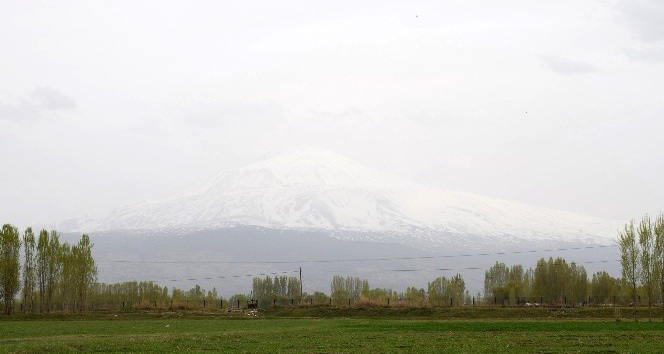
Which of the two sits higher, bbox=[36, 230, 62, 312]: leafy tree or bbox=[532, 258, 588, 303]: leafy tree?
bbox=[36, 230, 62, 312]: leafy tree

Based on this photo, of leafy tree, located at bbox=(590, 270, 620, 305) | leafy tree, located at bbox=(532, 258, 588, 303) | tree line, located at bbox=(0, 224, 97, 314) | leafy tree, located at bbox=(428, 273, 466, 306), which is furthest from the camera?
leafy tree, located at bbox=(428, 273, 466, 306)

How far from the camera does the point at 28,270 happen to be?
315 ft

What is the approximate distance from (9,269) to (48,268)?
9047 mm

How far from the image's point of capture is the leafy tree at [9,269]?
290 feet

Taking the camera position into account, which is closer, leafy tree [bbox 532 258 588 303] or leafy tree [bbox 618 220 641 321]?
leafy tree [bbox 618 220 641 321]

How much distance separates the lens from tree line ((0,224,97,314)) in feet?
306

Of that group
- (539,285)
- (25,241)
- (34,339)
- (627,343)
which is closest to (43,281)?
(25,241)

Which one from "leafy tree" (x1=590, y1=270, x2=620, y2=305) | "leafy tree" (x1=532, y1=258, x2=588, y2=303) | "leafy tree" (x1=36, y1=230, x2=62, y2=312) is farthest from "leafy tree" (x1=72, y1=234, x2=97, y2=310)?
"leafy tree" (x1=590, y1=270, x2=620, y2=305)

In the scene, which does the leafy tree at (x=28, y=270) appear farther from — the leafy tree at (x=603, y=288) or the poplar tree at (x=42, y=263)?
the leafy tree at (x=603, y=288)

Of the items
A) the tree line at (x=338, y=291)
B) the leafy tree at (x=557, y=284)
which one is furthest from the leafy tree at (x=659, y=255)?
the leafy tree at (x=557, y=284)

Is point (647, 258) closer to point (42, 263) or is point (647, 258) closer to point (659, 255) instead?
point (659, 255)

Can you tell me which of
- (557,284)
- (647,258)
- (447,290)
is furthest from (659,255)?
(447,290)

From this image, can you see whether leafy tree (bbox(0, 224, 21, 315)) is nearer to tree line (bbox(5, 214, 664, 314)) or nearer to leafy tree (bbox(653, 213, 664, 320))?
tree line (bbox(5, 214, 664, 314))

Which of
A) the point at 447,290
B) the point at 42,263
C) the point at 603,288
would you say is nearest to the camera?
the point at 42,263
